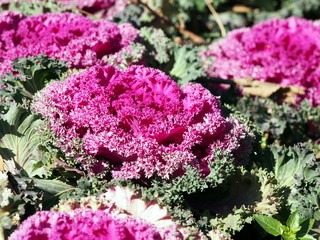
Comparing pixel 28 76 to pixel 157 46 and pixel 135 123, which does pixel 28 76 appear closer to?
pixel 135 123

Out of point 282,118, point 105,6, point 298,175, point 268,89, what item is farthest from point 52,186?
point 105,6

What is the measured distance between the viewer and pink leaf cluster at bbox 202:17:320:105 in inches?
156

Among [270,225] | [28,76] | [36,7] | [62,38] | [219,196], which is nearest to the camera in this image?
[270,225]

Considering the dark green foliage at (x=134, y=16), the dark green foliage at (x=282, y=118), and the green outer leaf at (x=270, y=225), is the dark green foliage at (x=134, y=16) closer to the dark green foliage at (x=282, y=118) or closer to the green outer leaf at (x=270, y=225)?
the dark green foliage at (x=282, y=118)

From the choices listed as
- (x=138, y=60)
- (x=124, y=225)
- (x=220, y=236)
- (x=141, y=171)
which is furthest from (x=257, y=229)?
(x=138, y=60)

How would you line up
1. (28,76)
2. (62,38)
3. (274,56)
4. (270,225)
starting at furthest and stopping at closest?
(274,56)
(62,38)
(28,76)
(270,225)

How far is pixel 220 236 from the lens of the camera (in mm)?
2160

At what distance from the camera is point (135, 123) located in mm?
2387

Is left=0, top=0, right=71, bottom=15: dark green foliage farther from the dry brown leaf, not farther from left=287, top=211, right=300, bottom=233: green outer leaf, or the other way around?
left=287, top=211, right=300, bottom=233: green outer leaf

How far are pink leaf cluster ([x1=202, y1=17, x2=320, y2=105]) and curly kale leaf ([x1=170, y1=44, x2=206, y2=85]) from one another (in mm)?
552

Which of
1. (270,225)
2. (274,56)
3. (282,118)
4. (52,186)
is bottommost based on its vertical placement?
(282,118)

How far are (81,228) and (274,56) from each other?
2.64m

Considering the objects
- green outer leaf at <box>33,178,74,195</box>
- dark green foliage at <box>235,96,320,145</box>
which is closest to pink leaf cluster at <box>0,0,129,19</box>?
dark green foliage at <box>235,96,320,145</box>

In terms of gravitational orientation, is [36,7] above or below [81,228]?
below
